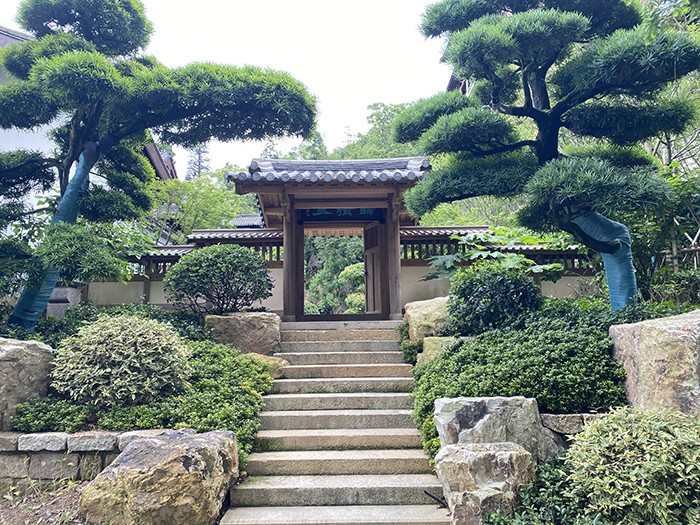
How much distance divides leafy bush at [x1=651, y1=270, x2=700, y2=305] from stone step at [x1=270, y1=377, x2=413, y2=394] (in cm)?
336

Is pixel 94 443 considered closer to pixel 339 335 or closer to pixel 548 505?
pixel 339 335

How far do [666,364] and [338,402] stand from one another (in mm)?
2915

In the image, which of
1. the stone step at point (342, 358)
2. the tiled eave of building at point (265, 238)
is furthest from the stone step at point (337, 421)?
the tiled eave of building at point (265, 238)

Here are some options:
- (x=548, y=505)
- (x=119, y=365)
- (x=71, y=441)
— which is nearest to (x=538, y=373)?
(x=548, y=505)

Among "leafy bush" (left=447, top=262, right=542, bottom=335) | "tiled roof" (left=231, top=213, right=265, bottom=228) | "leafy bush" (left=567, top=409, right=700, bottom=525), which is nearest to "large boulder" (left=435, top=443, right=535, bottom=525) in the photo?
"leafy bush" (left=567, top=409, right=700, bottom=525)

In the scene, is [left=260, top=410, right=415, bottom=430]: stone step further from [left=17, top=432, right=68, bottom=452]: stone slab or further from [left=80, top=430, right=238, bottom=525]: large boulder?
[left=17, top=432, right=68, bottom=452]: stone slab

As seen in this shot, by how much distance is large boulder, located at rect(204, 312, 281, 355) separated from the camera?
6.14 metres

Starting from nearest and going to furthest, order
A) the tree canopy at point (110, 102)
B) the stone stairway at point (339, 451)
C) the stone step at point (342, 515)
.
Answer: the stone step at point (342, 515) < the stone stairway at point (339, 451) < the tree canopy at point (110, 102)

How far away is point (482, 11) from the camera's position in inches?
233

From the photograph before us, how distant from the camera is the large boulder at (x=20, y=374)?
4152 millimetres

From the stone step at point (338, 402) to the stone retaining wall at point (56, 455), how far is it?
138cm

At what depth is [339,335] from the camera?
655cm

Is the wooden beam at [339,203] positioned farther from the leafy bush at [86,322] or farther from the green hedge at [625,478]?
the green hedge at [625,478]

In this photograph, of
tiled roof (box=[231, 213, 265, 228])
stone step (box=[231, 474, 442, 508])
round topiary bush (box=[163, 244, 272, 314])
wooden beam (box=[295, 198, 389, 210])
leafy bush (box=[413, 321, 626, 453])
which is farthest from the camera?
tiled roof (box=[231, 213, 265, 228])
